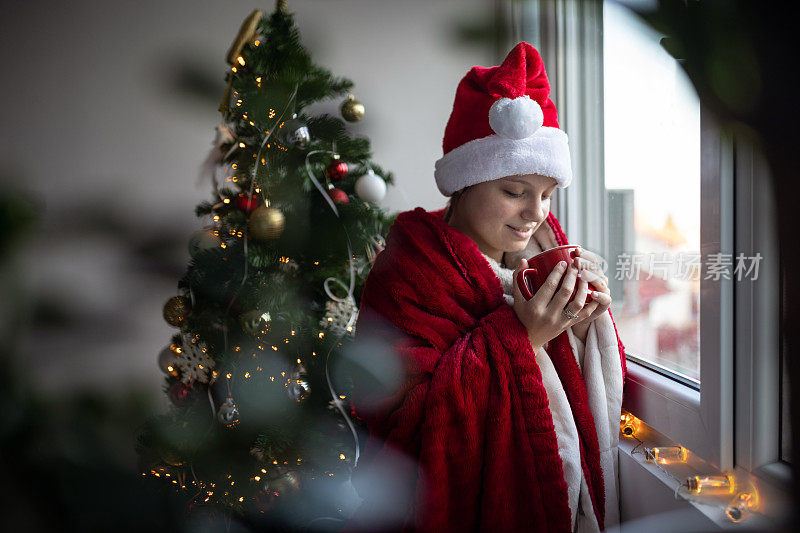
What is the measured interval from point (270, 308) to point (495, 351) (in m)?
0.63

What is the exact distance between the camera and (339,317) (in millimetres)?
1174

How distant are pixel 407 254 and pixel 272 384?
573 mm

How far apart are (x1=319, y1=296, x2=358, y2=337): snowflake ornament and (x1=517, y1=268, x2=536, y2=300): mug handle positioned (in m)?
0.57

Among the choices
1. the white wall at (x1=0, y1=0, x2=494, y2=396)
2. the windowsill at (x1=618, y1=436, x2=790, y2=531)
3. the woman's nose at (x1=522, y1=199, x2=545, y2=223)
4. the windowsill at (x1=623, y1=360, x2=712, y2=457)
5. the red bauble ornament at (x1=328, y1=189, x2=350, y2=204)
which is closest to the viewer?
the windowsill at (x1=618, y1=436, x2=790, y2=531)

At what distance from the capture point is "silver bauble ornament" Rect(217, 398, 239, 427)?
44.0 inches

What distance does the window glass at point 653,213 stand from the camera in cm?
67

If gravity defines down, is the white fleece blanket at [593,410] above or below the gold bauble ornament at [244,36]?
below

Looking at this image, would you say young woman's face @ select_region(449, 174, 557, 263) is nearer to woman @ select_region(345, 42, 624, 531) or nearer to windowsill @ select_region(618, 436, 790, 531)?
woman @ select_region(345, 42, 624, 531)

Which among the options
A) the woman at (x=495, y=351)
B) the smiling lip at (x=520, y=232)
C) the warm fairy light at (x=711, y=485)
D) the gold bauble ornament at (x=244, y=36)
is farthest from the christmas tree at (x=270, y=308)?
the warm fairy light at (x=711, y=485)

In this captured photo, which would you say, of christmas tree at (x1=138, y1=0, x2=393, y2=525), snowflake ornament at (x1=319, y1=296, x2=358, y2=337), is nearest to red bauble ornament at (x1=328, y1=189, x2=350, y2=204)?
christmas tree at (x1=138, y1=0, x2=393, y2=525)

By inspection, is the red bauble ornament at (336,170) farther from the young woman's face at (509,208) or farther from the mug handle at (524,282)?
the mug handle at (524,282)

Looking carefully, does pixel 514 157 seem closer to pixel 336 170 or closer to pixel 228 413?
pixel 336 170

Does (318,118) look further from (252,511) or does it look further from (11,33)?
(252,511)

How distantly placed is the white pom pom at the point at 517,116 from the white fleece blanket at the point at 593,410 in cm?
26
